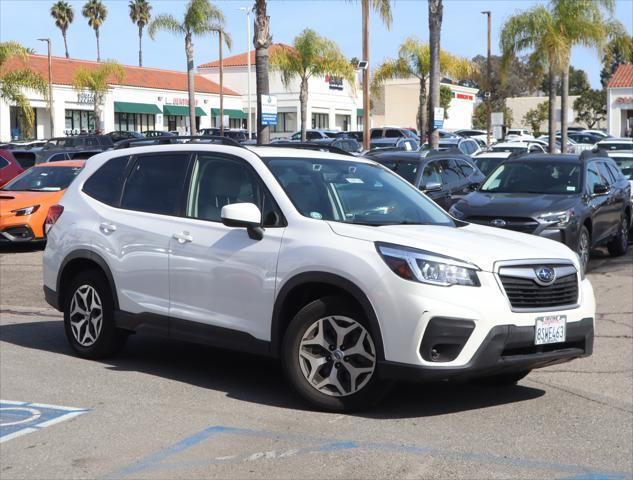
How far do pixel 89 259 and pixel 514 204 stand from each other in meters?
6.85

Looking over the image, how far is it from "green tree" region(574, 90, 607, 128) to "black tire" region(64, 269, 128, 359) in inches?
3545

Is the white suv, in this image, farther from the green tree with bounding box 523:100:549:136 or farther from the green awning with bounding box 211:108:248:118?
the green tree with bounding box 523:100:549:136

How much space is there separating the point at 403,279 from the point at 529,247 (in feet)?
3.61

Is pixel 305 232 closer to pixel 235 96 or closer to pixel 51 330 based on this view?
pixel 51 330

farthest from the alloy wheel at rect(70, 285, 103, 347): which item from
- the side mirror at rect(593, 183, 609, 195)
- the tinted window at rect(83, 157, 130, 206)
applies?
the side mirror at rect(593, 183, 609, 195)

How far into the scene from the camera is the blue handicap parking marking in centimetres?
629

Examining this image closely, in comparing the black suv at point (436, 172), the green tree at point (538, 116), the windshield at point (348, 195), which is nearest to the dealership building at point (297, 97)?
the green tree at point (538, 116)

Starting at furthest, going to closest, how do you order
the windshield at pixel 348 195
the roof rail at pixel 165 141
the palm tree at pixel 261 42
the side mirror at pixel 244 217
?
the palm tree at pixel 261 42 < the roof rail at pixel 165 141 < the windshield at pixel 348 195 < the side mirror at pixel 244 217

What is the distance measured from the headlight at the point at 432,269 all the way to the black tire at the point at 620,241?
10527 millimetres

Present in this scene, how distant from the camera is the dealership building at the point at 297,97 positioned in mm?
74688

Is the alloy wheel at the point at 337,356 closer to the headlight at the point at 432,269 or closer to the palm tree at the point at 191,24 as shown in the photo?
the headlight at the point at 432,269

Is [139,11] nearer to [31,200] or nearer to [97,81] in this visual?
[97,81]

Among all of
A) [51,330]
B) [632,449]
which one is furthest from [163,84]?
[632,449]

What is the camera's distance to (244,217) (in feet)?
22.2
